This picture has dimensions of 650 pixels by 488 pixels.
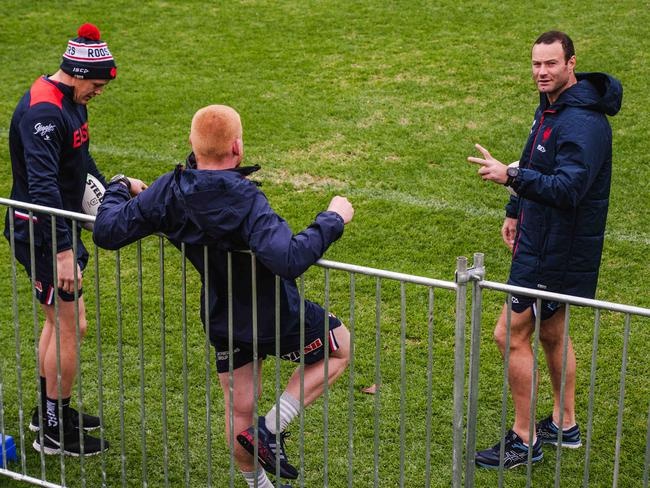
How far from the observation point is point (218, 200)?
4.40m

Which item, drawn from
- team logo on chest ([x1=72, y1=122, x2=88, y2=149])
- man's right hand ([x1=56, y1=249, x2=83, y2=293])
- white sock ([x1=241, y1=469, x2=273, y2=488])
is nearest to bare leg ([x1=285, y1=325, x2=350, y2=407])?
white sock ([x1=241, y1=469, x2=273, y2=488])

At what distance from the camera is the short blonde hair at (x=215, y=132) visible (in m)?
4.48

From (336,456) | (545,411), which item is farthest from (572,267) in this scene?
(336,456)

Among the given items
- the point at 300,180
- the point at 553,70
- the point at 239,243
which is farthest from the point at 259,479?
the point at 300,180

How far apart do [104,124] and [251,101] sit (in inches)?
63.7

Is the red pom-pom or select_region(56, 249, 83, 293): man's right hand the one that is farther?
the red pom-pom

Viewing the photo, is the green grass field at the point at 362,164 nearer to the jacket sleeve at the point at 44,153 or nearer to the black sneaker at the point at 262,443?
the black sneaker at the point at 262,443

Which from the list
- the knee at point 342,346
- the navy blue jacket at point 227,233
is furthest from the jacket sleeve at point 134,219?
the knee at point 342,346

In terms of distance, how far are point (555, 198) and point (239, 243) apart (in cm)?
171

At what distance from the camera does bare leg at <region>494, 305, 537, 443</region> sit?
5.78 metres

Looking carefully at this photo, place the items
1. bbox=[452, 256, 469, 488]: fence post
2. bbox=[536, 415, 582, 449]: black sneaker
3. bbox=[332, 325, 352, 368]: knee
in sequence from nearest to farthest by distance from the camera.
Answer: bbox=[452, 256, 469, 488]: fence post, bbox=[332, 325, 352, 368]: knee, bbox=[536, 415, 582, 449]: black sneaker

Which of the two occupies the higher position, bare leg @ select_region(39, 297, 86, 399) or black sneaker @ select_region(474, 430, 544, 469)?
bare leg @ select_region(39, 297, 86, 399)

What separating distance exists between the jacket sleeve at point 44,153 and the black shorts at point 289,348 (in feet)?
3.52

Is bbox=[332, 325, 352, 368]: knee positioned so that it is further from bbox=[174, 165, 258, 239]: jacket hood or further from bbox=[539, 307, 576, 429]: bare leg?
bbox=[539, 307, 576, 429]: bare leg
